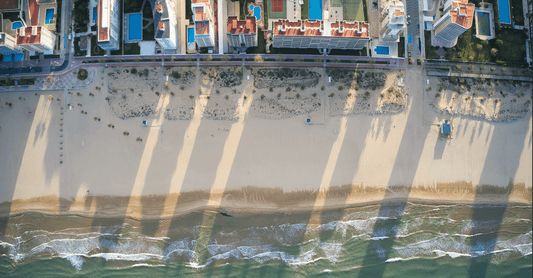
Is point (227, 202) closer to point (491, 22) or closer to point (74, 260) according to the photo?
point (74, 260)

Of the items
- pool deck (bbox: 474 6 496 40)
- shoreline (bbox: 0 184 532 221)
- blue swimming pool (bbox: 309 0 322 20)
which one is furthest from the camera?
pool deck (bbox: 474 6 496 40)

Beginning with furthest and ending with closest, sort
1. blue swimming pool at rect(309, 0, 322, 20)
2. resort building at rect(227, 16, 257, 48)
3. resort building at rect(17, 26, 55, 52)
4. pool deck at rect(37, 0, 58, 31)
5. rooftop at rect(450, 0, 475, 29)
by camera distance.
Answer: blue swimming pool at rect(309, 0, 322, 20)
pool deck at rect(37, 0, 58, 31)
resort building at rect(17, 26, 55, 52)
rooftop at rect(450, 0, 475, 29)
resort building at rect(227, 16, 257, 48)

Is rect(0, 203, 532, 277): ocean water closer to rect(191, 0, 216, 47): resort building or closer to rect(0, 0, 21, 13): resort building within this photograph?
rect(191, 0, 216, 47): resort building

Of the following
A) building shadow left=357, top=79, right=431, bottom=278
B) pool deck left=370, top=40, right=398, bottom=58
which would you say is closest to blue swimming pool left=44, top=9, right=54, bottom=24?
pool deck left=370, top=40, right=398, bottom=58

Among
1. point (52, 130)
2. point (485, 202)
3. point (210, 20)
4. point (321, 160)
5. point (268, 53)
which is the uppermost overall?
point (210, 20)

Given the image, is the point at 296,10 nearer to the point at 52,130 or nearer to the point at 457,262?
the point at 52,130

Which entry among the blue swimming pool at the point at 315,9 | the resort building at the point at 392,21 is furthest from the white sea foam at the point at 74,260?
the resort building at the point at 392,21

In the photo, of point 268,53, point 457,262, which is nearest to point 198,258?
point 268,53
